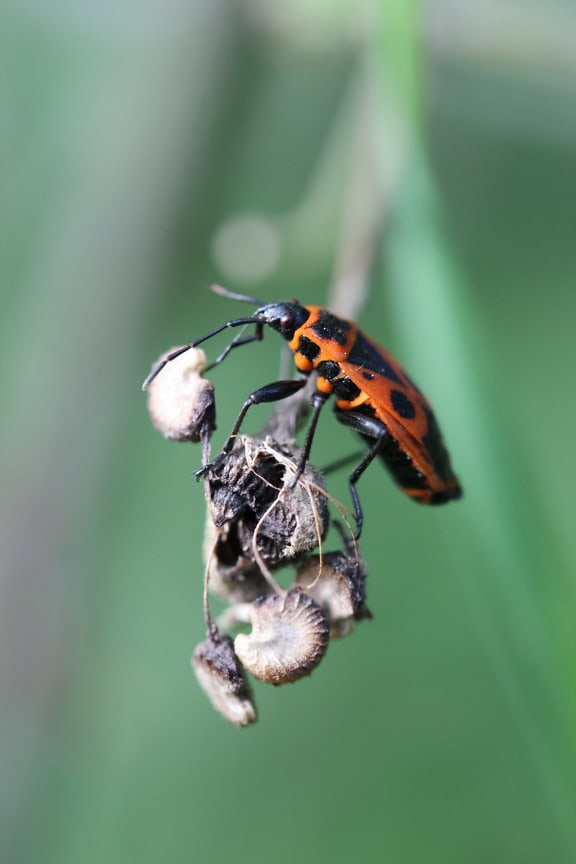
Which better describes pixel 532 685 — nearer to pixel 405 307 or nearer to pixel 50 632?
pixel 405 307

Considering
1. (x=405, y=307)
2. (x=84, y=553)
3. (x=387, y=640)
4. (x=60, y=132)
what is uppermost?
(x=60, y=132)

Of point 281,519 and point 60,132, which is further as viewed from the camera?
point 60,132

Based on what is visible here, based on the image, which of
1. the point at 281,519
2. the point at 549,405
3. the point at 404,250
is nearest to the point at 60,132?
the point at 549,405

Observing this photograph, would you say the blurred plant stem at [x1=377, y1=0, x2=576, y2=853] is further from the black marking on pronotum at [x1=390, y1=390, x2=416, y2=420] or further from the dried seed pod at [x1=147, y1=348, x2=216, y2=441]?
the dried seed pod at [x1=147, y1=348, x2=216, y2=441]

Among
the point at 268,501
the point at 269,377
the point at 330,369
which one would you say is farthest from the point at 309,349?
the point at 269,377

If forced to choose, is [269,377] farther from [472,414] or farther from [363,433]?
[472,414]

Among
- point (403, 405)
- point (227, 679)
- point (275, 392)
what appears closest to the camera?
point (227, 679)

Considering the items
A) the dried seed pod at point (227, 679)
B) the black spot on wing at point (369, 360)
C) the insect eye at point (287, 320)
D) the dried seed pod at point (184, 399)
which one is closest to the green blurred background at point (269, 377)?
the black spot on wing at point (369, 360)
